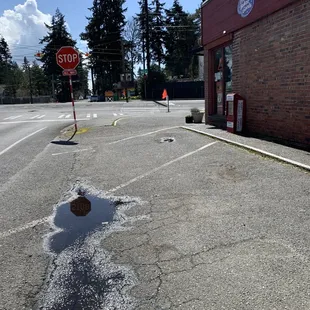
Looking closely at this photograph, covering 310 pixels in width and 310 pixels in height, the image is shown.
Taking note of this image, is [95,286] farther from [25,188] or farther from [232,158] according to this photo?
[232,158]

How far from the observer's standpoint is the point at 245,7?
10.0 metres

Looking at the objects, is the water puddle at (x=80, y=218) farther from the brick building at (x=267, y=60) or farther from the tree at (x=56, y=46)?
the tree at (x=56, y=46)

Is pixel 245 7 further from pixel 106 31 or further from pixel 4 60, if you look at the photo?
pixel 4 60

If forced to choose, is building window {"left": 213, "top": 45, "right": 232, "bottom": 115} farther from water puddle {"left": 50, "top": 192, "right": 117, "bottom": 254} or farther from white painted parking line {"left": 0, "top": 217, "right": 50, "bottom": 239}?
white painted parking line {"left": 0, "top": 217, "right": 50, "bottom": 239}

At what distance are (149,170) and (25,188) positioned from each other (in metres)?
2.37

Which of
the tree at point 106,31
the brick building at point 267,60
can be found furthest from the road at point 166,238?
the tree at point 106,31

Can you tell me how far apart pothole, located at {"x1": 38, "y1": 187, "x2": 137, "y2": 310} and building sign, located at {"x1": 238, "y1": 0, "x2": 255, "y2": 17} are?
7.36 metres

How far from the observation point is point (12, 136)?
533 inches

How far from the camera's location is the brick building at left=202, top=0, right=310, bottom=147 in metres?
7.76

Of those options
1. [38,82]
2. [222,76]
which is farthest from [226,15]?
[38,82]

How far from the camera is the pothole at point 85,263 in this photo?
2.74 meters

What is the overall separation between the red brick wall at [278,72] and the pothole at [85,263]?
5031 millimetres

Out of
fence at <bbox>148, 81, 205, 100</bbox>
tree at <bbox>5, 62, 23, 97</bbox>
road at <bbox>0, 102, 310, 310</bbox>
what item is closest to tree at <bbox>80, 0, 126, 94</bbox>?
fence at <bbox>148, 81, 205, 100</bbox>

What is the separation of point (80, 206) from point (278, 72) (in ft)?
20.5
